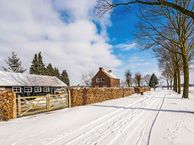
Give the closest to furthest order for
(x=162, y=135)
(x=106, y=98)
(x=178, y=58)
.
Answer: (x=162, y=135)
(x=106, y=98)
(x=178, y=58)

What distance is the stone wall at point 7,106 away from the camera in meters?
9.85

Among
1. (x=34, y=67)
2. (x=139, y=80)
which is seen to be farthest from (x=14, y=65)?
(x=139, y=80)

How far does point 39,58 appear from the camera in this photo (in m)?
60.9

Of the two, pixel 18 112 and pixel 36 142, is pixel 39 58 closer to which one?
pixel 18 112

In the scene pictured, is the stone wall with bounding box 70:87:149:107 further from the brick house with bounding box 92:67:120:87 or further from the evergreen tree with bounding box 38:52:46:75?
the evergreen tree with bounding box 38:52:46:75

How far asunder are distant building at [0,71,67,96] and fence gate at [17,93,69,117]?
16.9 meters

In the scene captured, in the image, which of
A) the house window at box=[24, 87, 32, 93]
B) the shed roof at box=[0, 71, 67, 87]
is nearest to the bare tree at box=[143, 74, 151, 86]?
the shed roof at box=[0, 71, 67, 87]

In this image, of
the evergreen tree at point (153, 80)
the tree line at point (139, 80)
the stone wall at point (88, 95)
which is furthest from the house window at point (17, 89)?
the evergreen tree at point (153, 80)

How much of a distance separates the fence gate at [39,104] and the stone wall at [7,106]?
50 cm

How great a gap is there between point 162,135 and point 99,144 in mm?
2083

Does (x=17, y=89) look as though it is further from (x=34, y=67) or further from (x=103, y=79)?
(x=103, y=79)

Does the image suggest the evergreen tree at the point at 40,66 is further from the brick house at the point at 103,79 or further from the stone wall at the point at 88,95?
the stone wall at the point at 88,95

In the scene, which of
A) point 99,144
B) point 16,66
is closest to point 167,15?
point 99,144

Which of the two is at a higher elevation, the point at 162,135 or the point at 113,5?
the point at 113,5
